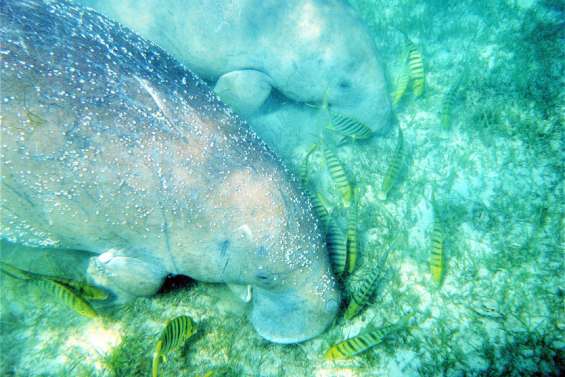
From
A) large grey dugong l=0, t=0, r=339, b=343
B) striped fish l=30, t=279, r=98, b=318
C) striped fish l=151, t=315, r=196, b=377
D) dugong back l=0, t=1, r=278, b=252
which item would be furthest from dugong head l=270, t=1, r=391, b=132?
striped fish l=30, t=279, r=98, b=318

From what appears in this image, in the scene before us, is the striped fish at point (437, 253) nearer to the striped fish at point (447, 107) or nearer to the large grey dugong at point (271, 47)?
the large grey dugong at point (271, 47)

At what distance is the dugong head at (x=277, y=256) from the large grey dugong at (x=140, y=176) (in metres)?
0.01

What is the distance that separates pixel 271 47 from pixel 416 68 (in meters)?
2.72

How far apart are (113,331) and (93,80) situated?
8.54ft

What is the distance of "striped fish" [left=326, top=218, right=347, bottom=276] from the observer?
3.55m

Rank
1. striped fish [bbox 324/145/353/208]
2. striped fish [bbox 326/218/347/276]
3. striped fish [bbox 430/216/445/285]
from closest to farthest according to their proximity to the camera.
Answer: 1. striped fish [bbox 326/218/347/276]
2. striped fish [bbox 430/216/445/285]
3. striped fish [bbox 324/145/353/208]

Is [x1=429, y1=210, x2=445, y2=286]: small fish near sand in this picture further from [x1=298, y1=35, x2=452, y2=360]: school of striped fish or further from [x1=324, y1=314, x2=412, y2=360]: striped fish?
[x1=324, y1=314, x2=412, y2=360]: striped fish

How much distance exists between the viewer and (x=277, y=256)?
293 cm

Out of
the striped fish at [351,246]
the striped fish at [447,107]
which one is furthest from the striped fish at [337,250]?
the striped fish at [447,107]

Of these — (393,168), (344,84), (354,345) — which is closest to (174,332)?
(354,345)

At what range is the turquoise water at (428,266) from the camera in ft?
11.1

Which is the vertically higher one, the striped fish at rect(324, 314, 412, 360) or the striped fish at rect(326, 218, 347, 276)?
the striped fish at rect(326, 218, 347, 276)

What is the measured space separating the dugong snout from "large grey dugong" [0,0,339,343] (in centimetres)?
1

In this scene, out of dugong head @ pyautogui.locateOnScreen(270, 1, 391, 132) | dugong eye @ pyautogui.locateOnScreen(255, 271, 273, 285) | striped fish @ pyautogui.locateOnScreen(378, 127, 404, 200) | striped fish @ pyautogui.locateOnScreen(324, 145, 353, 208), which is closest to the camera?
dugong eye @ pyautogui.locateOnScreen(255, 271, 273, 285)
